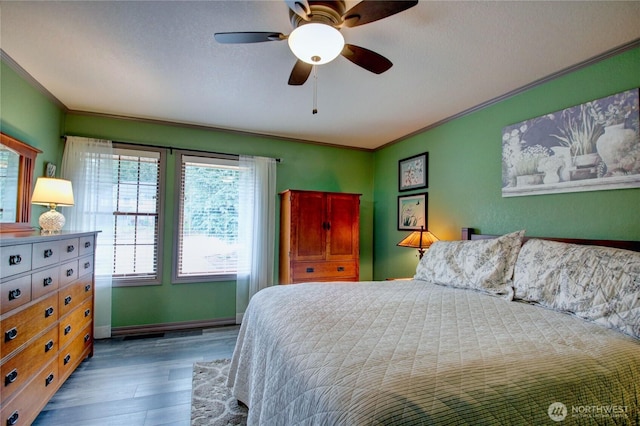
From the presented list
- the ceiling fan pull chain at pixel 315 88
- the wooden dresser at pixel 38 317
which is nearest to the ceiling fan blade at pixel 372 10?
the ceiling fan pull chain at pixel 315 88

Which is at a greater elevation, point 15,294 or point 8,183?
point 8,183

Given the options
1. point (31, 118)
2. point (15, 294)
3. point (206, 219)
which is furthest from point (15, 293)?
point (206, 219)

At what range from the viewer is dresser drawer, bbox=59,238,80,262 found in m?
2.13

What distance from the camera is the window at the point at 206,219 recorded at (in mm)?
3615

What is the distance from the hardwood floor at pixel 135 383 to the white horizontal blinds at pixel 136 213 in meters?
0.82

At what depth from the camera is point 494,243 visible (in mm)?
2184

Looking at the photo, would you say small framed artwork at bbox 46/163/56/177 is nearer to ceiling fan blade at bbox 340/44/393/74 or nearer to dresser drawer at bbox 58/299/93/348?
dresser drawer at bbox 58/299/93/348

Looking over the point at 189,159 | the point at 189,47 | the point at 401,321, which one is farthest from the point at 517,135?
the point at 189,159

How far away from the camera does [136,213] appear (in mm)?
3461

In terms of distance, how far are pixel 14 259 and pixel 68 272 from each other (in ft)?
2.53

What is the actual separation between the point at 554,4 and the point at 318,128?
8.26 ft

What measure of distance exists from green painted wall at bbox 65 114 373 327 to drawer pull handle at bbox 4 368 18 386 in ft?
6.29

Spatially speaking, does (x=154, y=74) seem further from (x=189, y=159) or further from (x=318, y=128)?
(x=318, y=128)

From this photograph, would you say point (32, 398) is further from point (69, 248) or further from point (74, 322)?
point (69, 248)
